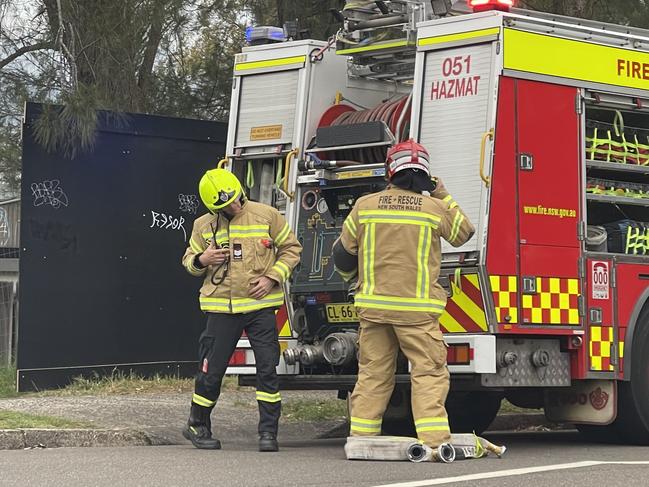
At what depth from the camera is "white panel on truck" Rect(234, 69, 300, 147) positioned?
31.4ft

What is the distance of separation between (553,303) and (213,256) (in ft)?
6.78

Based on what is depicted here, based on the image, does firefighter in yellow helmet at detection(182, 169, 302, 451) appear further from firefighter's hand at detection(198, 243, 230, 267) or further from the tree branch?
the tree branch

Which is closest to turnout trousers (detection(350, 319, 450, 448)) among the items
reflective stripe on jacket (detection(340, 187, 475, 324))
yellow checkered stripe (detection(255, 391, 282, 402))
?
reflective stripe on jacket (detection(340, 187, 475, 324))

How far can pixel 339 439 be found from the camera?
10.2 meters

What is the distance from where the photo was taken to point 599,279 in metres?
8.79

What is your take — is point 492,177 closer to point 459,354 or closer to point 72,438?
point 459,354

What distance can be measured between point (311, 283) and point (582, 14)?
15.9 ft

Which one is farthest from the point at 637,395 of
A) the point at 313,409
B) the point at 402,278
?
the point at 313,409

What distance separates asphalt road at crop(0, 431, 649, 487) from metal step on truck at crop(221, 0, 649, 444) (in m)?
0.63

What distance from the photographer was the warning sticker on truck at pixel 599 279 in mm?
8750

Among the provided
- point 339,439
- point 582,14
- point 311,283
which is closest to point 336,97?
point 311,283

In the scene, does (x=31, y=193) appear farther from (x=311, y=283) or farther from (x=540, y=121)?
(x=540, y=121)

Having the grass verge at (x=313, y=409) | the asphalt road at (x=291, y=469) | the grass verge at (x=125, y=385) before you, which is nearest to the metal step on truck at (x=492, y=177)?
the asphalt road at (x=291, y=469)

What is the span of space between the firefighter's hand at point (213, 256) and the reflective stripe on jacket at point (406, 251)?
3.19 ft
